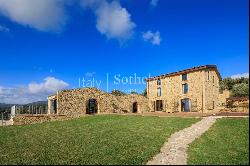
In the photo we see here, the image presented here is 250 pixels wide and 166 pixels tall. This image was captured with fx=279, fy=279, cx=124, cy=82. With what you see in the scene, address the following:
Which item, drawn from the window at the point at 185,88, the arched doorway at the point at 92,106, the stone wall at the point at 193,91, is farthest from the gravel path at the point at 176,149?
the arched doorway at the point at 92,106

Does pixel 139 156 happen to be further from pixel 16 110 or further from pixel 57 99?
pixel 16 110

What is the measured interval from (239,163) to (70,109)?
3044 cm

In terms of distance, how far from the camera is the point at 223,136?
53.7 feet

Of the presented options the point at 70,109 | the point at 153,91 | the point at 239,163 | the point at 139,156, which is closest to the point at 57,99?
the point at 70,109

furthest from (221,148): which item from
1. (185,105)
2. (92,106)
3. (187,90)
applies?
(92,106)

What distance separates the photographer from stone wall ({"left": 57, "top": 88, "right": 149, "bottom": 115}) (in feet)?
124

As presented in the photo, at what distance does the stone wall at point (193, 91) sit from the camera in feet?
135

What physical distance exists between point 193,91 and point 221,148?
3013 cm

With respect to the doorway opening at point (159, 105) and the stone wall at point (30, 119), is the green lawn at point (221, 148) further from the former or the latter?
the doorway opening at point (159, 105)

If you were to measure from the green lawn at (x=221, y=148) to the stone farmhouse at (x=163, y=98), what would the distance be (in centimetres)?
2324

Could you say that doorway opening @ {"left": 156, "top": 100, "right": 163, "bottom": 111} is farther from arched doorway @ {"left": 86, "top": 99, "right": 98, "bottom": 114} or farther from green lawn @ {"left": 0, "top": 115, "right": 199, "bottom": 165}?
green lawn @ {"left": 0, "top": 115, "right": 199, "bottom": 165}

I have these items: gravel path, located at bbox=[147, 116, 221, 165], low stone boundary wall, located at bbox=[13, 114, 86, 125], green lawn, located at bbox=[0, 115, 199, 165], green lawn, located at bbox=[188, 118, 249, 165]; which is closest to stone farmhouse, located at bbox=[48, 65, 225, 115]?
low stone boundary wall, located at bbox=[13, 114, 86, 125]

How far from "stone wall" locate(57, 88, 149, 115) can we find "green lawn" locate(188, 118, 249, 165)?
23703 millimetres

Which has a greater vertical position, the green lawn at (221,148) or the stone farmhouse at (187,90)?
the stone farmhouse at (187,90)
